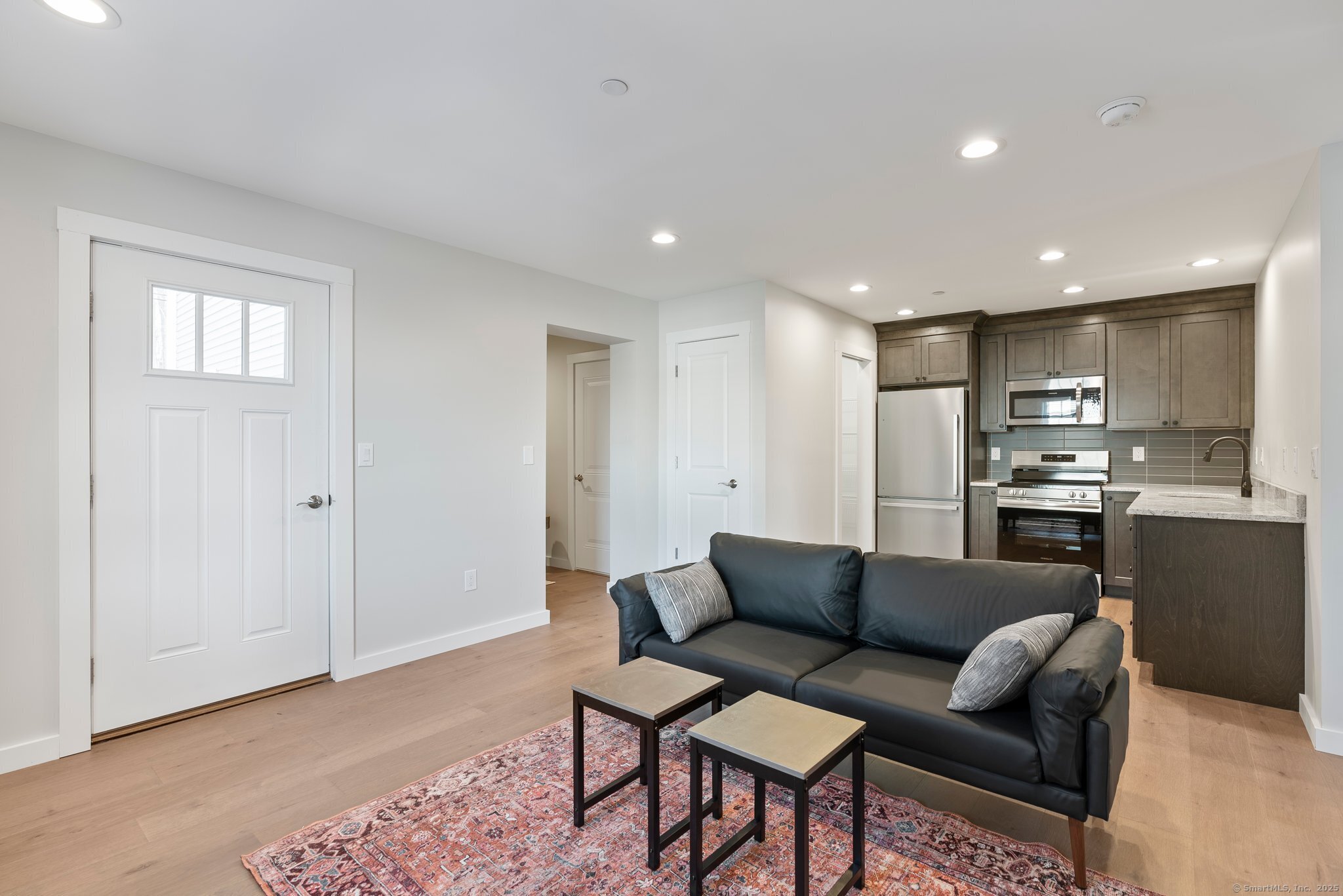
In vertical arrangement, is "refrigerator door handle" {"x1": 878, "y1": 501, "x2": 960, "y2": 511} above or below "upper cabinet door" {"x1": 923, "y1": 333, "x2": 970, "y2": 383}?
below

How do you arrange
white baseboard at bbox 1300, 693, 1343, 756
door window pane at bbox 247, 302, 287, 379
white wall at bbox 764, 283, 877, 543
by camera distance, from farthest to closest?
white wall at bbox 764, 283, 877, 543, door window pane at bbox 247, 302, 287, 379, white baseboard at bbox 1300, 693, 1343, 756

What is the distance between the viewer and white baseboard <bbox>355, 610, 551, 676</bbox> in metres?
3.38

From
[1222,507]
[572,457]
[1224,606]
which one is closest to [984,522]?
[1222,507]

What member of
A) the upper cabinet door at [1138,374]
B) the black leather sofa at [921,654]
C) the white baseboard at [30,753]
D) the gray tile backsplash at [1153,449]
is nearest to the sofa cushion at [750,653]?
the black leather sofa at [921,654]

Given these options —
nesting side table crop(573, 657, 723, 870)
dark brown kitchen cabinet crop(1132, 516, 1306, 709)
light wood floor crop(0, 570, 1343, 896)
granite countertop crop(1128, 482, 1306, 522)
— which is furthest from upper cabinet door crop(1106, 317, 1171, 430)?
nesting side table crop(573, 657, 723, 870)

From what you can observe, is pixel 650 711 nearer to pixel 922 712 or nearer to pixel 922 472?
pixel 922 712

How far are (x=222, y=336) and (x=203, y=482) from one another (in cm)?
68

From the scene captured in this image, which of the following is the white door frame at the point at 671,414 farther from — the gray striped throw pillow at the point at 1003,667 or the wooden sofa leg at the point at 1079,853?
the wooden sofa leg at the point at 1079,853

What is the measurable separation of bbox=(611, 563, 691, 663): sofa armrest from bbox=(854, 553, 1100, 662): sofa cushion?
89 centimetres

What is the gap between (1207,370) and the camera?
4766 millimetres

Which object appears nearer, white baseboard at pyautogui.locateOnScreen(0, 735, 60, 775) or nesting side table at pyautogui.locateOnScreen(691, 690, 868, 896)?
nesting side table at pyautogui.locateOnScreen(691, 690, 868, 896)

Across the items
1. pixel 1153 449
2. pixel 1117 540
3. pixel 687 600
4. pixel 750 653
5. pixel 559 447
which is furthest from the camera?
pixel 559 447

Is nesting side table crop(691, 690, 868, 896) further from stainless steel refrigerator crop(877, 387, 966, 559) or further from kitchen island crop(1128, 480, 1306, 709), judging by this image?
stainless steel refrigerator crop(877, 387, 966, 559)

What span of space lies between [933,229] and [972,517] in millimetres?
3088
